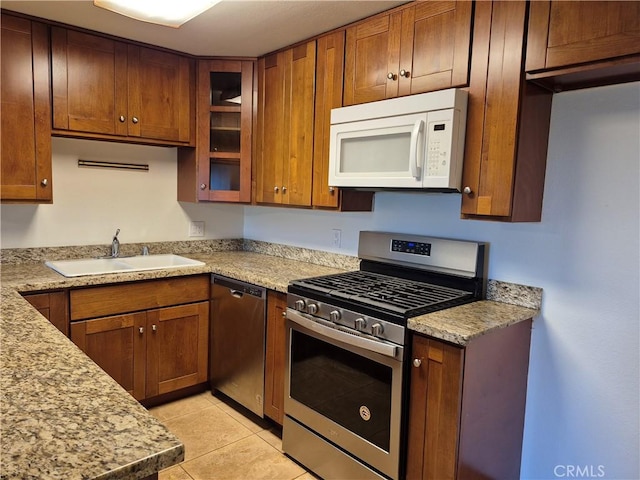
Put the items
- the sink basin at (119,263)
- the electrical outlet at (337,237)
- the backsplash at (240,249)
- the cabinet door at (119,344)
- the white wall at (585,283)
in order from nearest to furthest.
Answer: the white wall at (585,283)
the backsplash at (240,249)
the cabinet door at (119,344)
the sink basin at (119,263)
the electrical outlet at (337,237)

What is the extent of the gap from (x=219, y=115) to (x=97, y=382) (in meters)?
2.23

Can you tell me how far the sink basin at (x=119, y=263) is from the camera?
2.57 meters

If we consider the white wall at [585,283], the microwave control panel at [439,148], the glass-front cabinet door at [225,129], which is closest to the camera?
the white wall at [585,283]

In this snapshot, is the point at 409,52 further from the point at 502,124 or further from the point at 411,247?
the point at 411,247

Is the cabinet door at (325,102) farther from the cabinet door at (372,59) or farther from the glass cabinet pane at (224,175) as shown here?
the glass cabinet pane at (224,175)

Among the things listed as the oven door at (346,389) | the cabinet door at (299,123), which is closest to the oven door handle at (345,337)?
the oven door at (346,389)

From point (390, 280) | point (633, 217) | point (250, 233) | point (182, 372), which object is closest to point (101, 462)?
point (390, 280)

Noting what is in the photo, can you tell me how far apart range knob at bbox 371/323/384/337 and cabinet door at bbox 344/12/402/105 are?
1054mm

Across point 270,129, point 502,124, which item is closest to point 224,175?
point 270,129

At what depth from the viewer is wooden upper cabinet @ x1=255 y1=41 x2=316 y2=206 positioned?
2486mm

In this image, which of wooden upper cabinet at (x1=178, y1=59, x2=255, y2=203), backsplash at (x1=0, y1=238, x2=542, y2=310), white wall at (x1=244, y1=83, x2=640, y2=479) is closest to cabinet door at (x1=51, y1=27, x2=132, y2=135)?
wooden upper cabinet at (x1=178, y1=59, x2=255, y2=203)

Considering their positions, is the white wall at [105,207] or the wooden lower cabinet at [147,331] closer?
the wooden lower cabinet at [147,331]

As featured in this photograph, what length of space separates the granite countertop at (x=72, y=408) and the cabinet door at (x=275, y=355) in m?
0.87

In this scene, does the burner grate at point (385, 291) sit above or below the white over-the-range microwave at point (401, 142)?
below
